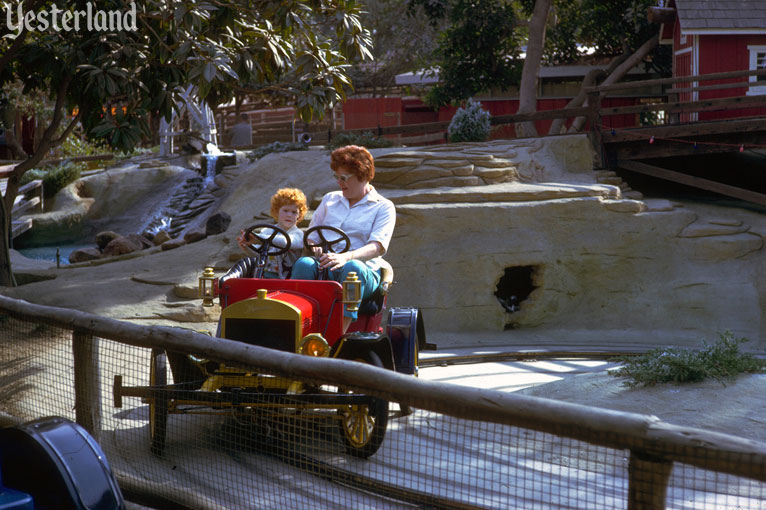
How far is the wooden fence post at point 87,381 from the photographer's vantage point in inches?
144

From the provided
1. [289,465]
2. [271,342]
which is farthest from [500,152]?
[289,465]

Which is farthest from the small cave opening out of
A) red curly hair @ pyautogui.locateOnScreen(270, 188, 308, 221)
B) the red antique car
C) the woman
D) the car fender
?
the car fender

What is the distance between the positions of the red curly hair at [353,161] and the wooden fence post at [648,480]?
3.87m

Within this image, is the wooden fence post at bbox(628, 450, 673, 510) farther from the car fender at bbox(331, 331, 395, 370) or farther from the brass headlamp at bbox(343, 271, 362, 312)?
the brass headlamp at bbox(343, 271, 362, 312)

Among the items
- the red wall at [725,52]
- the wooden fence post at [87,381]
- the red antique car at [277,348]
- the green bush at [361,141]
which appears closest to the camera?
the wooden fence post at [87,381]

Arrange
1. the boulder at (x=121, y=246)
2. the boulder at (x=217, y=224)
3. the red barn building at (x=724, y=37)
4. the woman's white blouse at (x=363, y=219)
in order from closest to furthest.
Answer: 1. the woman's white blouse at (x=363, y=219)
2. the boulder at (x=217, y=224)
3. the boulder at (x=121, y=246)
4. the red barn building at (x=724, y=37)

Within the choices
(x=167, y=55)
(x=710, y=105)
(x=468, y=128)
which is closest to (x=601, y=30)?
(x=710, y=105)

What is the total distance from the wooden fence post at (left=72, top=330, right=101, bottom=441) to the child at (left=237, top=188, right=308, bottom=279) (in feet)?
6.09

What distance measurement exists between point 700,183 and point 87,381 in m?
Result: 11.2

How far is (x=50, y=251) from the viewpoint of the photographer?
1630 cm

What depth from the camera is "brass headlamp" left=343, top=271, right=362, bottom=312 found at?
4.86 meters

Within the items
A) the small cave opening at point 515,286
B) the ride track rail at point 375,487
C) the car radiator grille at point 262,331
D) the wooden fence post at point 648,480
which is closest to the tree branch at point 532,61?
the small cave opening at point 515,286

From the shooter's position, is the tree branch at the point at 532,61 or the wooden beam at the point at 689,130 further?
the tree branch at the point at 532,61

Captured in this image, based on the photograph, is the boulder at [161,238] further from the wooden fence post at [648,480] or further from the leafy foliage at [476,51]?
the wooden fence post at [648,480]
